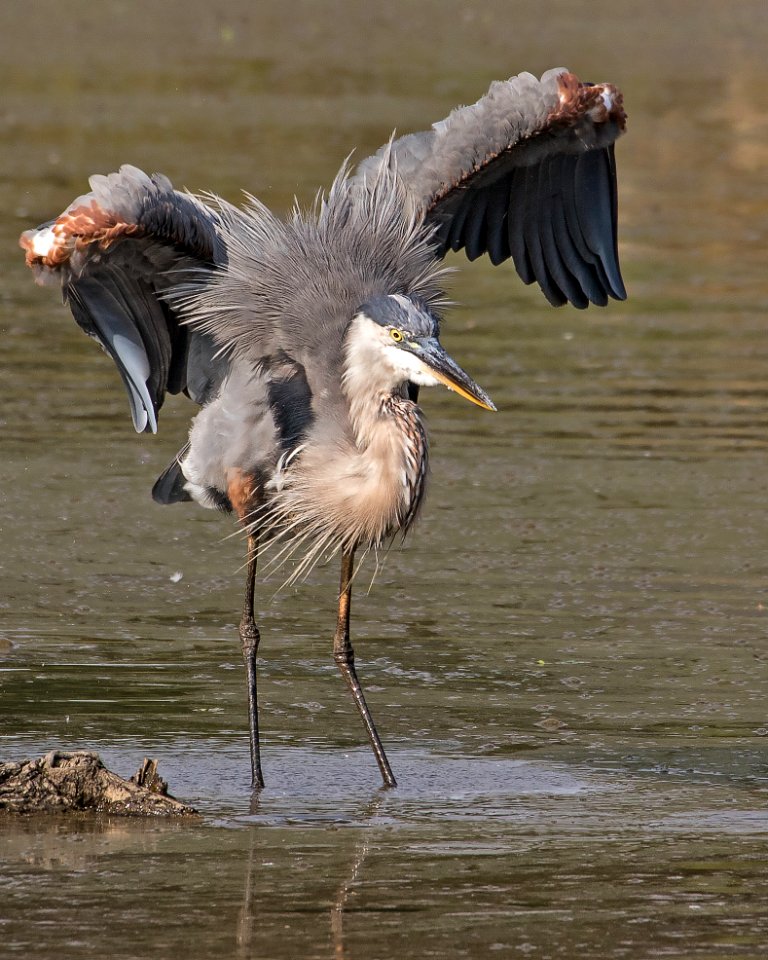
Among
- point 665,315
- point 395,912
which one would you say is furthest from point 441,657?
point 665,315

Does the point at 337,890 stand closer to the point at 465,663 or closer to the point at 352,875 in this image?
the point at 352,875

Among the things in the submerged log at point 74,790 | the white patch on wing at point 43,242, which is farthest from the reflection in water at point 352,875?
the white patch on wing at point 43,242

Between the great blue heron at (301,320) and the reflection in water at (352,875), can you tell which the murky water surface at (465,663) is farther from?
the great blue heron at (301,320)

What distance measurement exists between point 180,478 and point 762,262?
9053 mm

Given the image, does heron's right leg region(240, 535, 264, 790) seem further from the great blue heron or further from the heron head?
the heron head

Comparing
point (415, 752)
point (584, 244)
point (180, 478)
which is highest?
point (584, 244)

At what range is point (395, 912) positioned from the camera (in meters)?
4.96

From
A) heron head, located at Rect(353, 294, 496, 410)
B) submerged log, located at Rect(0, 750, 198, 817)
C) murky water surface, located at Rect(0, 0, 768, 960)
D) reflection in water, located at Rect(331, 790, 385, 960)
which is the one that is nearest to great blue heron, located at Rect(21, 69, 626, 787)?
heron head, located at Rect(353, 294, 496, 410)

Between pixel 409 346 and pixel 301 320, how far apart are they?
0.52m

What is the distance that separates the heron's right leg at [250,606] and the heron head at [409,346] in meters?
0.70

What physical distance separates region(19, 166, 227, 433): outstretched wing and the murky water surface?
1056mm

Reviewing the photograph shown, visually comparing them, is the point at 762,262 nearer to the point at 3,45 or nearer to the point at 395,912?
the point at 395,912

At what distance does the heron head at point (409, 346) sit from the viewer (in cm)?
584

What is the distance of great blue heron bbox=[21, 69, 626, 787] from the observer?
6059 mm
